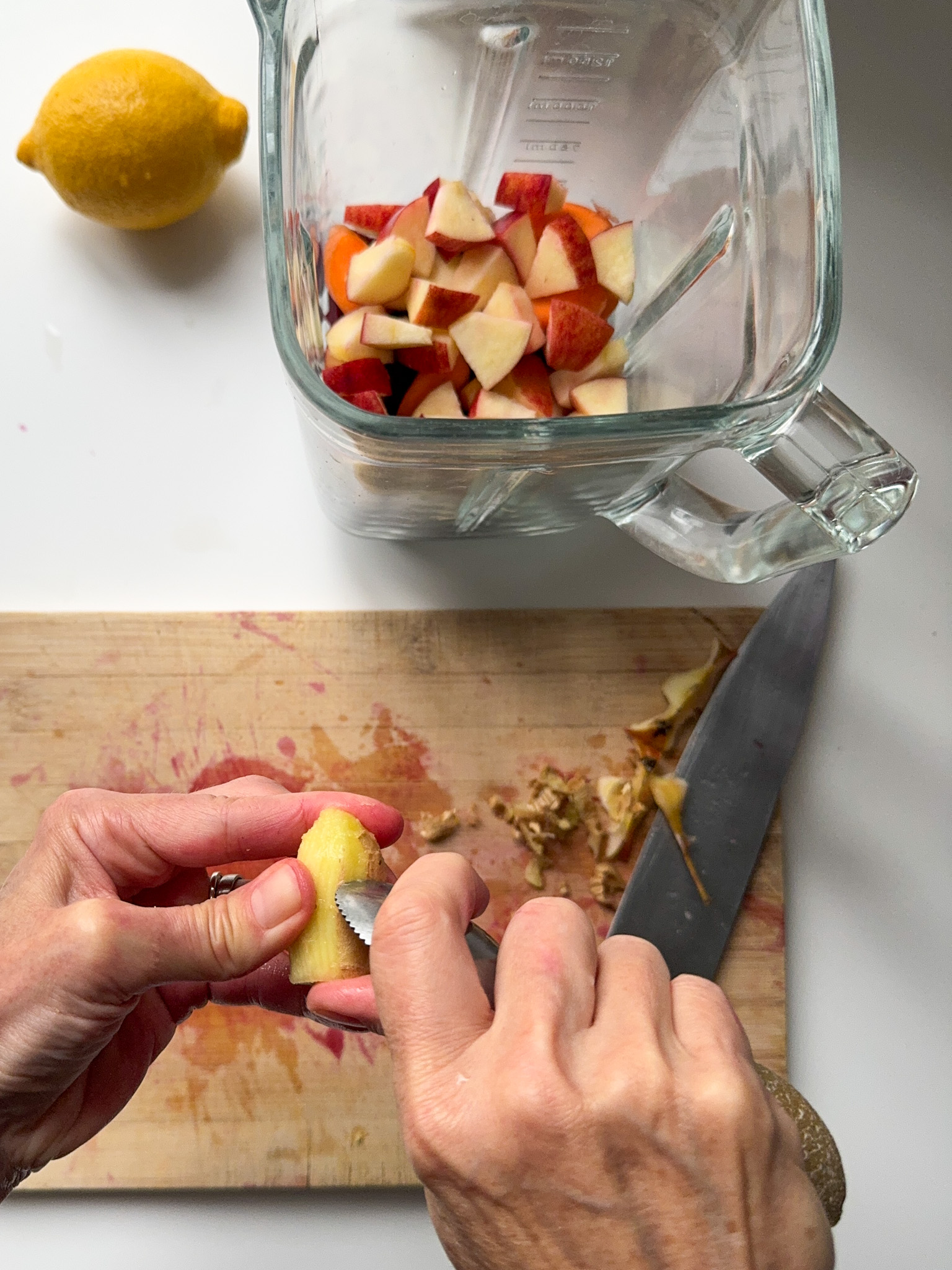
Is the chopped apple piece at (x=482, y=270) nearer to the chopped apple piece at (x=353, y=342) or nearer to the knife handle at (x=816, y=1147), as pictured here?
the chopped apple piece at (x=353, y=342)

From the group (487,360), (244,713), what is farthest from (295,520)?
(487,360)

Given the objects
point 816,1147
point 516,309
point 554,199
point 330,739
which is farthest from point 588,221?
point 816,1147

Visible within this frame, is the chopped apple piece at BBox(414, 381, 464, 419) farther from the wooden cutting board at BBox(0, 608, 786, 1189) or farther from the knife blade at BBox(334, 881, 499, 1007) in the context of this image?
the knife blade at BBox(334, 881, 499, 1007)

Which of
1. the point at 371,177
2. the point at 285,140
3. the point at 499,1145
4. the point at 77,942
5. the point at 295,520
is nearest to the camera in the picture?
the point at 499,1145

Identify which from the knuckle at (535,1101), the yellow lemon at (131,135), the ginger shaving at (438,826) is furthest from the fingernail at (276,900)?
the yellow lemon at (131,135)

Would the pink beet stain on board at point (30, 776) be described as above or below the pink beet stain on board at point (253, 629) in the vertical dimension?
below

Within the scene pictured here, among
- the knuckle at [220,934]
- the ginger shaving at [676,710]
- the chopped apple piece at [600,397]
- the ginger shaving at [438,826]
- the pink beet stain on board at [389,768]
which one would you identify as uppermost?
the chopped apple piece at [600,397]

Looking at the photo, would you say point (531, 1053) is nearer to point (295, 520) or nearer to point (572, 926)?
point (572, 926)
